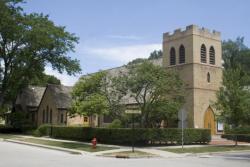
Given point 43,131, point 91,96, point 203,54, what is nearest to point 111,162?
point 91,96

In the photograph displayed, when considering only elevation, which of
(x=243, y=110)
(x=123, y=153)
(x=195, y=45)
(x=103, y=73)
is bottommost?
(x=123, y=153)

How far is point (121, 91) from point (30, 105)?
38.7m

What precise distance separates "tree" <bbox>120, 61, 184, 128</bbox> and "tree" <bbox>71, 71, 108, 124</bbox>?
251 centimetres

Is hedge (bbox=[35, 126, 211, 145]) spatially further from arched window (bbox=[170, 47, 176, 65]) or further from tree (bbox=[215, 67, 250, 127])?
arched window (bbox=[170, 47, 176, 65])

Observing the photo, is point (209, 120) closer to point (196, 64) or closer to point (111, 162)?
point (196, 64)

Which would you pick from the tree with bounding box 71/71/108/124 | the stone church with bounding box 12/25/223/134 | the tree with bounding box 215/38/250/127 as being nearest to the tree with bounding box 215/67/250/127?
the tree with bounding box 215/38/250/127

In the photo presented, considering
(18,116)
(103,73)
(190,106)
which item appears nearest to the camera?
(103,73)

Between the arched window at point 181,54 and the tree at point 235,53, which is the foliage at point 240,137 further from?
the tree at point 235,53

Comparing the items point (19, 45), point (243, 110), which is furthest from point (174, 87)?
point (19, 45)

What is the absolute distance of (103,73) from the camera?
38406 mm

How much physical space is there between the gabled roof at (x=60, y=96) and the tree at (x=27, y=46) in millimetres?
3239

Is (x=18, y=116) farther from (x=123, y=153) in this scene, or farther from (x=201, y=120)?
(x=123, y=153)

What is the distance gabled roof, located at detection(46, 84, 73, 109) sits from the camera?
59.6 meters

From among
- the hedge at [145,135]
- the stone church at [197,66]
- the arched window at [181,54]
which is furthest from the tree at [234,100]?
the arched window at [181,54]
